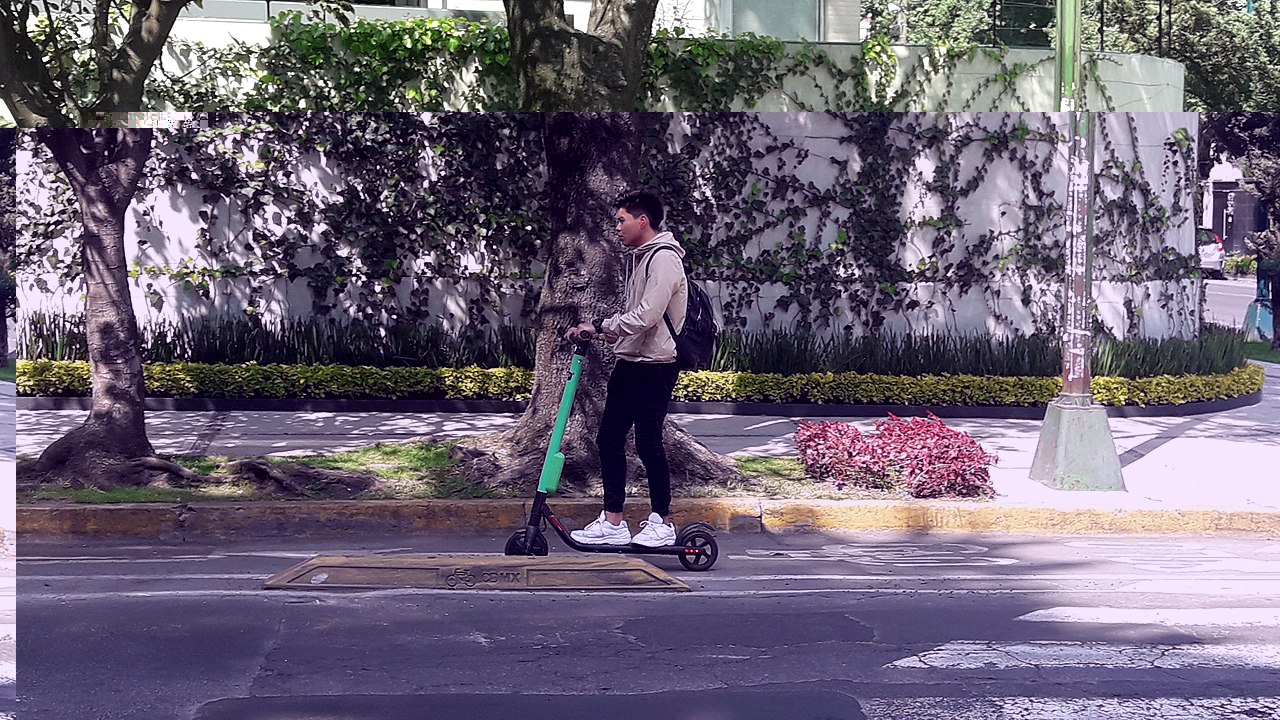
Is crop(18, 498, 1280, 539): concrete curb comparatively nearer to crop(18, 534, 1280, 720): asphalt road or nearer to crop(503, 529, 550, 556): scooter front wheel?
crop(18, 534, 1280, 720): asphalt road

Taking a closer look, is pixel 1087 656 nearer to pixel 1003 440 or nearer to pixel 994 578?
pixel 994 578

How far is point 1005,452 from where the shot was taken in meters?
11.2

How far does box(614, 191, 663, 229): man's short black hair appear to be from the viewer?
7.21 meters

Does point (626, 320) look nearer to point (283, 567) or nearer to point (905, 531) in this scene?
point (283, 567)

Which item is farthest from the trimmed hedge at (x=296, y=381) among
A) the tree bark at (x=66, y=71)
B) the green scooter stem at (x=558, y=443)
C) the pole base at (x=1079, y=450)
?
the green scooter stem at (x=558, y=443)

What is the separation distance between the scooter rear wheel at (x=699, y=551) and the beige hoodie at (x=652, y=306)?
3.12ft

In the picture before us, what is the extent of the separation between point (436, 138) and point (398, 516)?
6.25m

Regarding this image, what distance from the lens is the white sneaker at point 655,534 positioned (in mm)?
7344

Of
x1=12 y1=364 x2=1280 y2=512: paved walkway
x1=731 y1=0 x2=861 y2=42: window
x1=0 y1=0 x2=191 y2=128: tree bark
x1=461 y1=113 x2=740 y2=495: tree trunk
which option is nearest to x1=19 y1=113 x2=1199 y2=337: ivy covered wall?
x1=12 y1=364 x2=1280 y2=512: paved walkway

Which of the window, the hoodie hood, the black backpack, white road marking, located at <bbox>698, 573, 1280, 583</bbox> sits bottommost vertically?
white road marking, located at <bbox>698, 573, 1280, 583</bbox>

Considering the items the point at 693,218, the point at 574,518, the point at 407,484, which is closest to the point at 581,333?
the point at 574,518

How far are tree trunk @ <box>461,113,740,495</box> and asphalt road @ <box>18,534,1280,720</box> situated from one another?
153cm

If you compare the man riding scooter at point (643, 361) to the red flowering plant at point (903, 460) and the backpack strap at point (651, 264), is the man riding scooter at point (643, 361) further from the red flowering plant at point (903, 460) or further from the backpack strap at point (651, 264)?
the red flowering plant at point (903, 460)

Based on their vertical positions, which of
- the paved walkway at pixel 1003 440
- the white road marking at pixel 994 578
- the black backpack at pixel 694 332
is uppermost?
the black backpack at pixel 694 332
